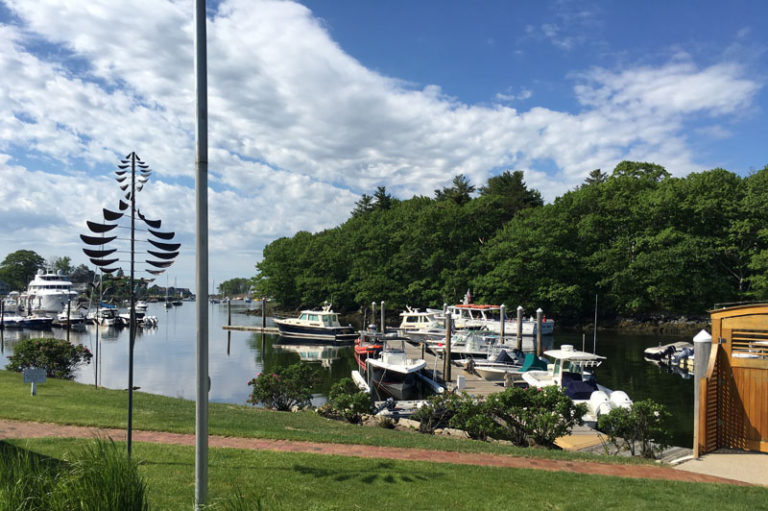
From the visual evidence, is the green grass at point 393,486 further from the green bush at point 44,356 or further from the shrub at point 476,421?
the green bush at point 44,356

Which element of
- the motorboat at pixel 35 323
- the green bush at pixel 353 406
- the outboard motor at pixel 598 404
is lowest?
the motorboat at pixel 35 323

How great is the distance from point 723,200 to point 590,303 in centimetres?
1852

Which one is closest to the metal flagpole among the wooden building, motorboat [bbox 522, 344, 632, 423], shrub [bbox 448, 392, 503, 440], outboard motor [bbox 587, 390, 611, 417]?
shrub [bbox 448, 392, 503, 440]

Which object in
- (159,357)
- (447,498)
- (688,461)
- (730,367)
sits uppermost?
(730,367)

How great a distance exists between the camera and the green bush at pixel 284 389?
19.1m

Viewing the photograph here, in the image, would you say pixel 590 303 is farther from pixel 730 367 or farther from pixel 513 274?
pixel 730 367

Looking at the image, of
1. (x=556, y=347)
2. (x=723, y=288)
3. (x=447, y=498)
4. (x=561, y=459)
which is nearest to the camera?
(x=447, y=498)

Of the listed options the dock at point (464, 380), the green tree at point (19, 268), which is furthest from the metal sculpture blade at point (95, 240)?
the green tree at point (19, 268)

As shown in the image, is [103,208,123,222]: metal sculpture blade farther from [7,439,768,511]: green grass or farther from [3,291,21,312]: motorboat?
[3,291,21,312]: motorboat

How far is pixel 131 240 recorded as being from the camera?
827cm

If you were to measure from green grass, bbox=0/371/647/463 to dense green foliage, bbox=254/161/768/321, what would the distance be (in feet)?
152

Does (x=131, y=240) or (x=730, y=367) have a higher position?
(x=131, y=240)

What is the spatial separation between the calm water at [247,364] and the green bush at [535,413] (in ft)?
23.7

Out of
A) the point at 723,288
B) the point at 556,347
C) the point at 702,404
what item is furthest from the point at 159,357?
the point at 723,288
